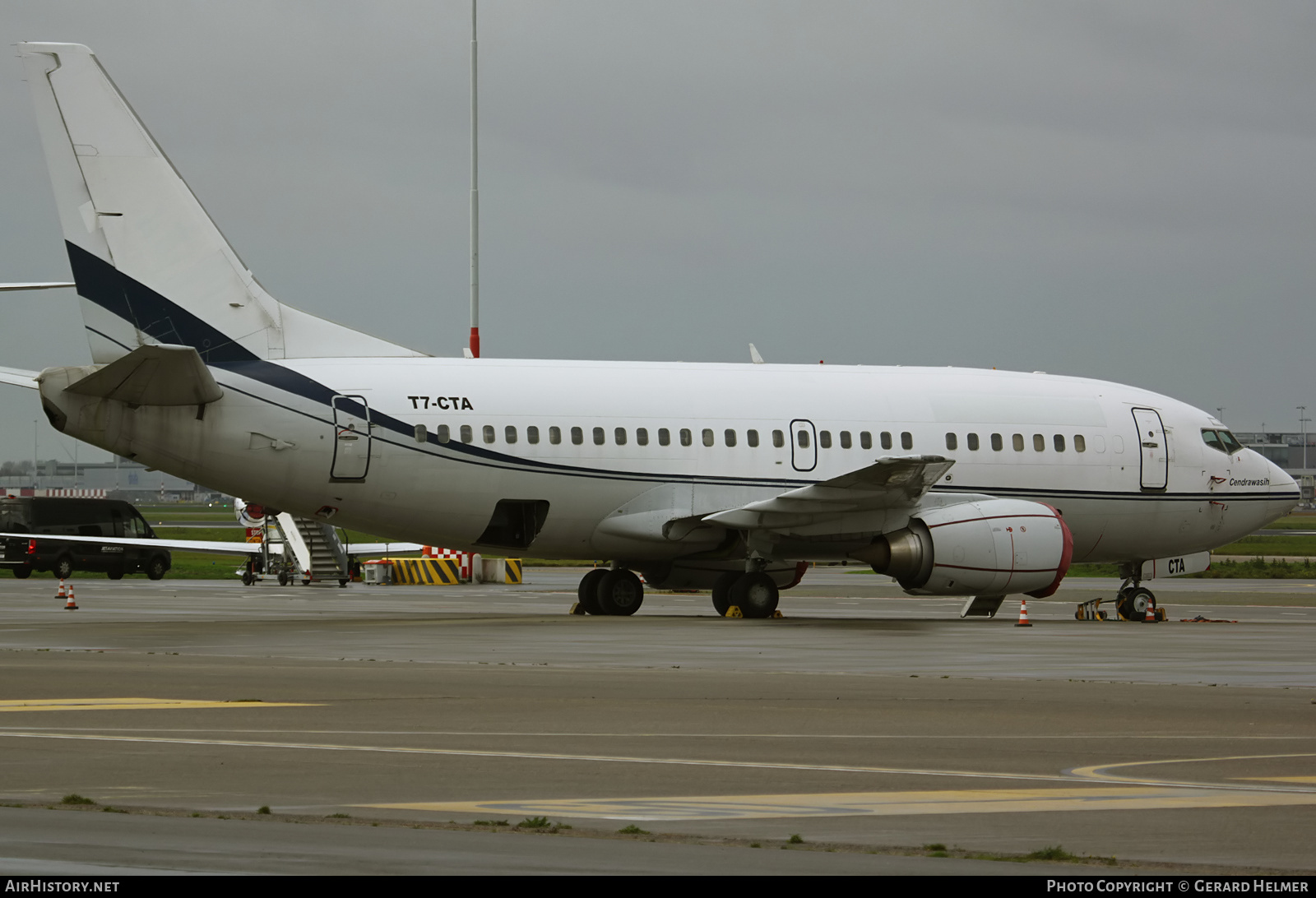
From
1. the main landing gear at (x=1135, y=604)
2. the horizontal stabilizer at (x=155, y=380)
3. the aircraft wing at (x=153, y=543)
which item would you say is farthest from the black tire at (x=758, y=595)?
the aircraft wing at (x=153, y=543)

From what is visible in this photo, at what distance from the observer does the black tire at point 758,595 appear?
29719 millimetres

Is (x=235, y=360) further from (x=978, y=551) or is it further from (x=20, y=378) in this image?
(x=978, y=551)

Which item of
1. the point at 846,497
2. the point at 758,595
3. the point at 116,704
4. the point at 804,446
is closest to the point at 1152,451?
the point at 804,446

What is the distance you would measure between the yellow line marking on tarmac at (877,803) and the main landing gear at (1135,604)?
2237 centimetres

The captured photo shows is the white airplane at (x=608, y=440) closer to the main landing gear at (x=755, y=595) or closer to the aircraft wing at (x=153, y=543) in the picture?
the main landing gear at (x=755, y=595)

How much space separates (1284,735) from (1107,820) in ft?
15.7

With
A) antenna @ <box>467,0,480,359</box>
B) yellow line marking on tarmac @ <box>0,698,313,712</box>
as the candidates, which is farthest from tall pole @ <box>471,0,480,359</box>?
yellow line marking on tarmac @ <box>0,698,313,712</box>

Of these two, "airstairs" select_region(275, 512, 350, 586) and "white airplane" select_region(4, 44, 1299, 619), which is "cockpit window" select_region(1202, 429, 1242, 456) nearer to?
"white airplane" select_region(4, 44, 1299, 619)

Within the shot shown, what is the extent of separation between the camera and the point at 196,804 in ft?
29.8

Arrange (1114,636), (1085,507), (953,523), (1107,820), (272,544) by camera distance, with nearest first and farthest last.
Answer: (1107,820), (1114,636), (953,523), (1085,507), (272,544)

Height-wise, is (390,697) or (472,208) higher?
(472,208)
